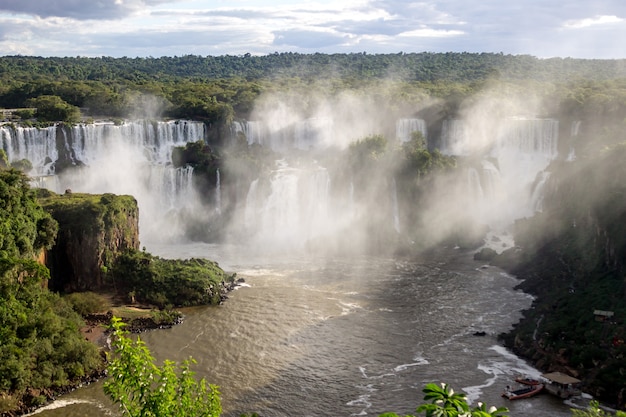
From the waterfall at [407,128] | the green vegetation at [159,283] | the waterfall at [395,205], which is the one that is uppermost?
the waterfall at [407,128]

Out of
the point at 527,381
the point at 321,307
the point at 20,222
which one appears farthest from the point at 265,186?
the point at 527,381

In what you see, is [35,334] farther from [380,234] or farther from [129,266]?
[380,234]

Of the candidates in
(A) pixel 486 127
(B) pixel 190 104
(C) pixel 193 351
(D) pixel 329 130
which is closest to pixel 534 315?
(C) pixel 193 351

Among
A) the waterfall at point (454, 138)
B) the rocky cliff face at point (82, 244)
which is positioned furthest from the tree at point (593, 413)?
the waterfall at point (454, 138)

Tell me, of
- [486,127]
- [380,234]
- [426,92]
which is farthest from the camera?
[426,92]

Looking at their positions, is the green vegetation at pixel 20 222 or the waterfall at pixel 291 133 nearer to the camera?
the green vegetation at pixel 20 222

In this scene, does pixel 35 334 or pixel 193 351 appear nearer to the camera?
pixel 35 334

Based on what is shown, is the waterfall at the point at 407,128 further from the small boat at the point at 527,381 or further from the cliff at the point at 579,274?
the small boat at the point at 527,381
